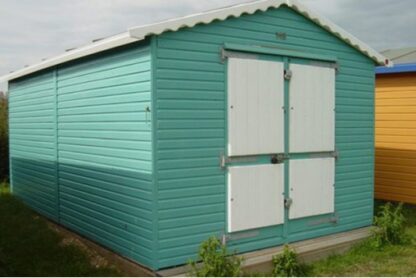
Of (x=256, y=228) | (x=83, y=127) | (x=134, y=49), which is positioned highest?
(x=134, y=49)

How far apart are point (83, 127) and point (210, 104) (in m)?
2.06

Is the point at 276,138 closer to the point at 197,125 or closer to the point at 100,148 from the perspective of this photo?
the point at 197,125

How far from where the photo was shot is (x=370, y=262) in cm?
602

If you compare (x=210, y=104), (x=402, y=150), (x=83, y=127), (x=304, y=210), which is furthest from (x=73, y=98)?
(x=402, y=150)

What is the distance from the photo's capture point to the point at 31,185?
29.8 ft

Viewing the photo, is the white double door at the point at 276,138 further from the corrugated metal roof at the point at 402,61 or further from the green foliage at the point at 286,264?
the corrugated metal roof at the point at 402,61

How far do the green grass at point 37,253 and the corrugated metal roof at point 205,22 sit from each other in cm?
244

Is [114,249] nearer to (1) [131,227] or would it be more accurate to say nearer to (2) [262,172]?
(1) [131,227]

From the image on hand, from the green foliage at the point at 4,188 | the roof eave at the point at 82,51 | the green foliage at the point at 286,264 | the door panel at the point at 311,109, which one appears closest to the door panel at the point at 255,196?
the door panel at the point at 311,109

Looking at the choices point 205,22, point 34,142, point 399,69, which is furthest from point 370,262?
point 34,142

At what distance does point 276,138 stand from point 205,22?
65.8 inches

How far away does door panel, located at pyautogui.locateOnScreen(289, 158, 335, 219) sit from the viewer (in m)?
6.38

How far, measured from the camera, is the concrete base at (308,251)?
18.1ft

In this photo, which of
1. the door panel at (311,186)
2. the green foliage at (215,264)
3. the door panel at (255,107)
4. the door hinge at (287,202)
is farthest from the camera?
the door panel at (311,186)
